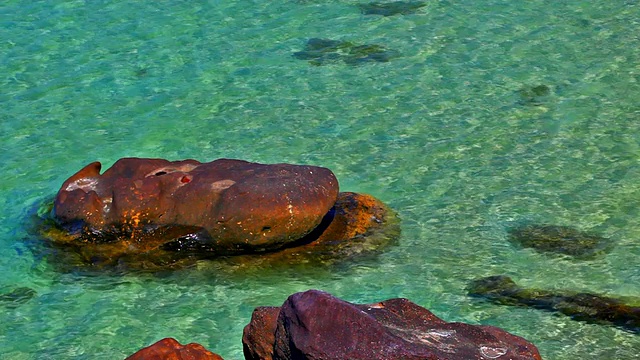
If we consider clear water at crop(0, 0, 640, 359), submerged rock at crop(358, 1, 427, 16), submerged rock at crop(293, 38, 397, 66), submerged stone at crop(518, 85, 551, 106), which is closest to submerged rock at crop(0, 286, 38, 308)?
clear water at crop(0, 0, 640, 359)

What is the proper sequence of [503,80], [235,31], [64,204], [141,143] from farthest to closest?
[235,31]
[503,80]
[141,143]
[64,204]

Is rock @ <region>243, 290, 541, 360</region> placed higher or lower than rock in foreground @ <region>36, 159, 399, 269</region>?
higher

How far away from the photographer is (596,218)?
8258 mm

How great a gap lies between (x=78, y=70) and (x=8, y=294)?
4669mm

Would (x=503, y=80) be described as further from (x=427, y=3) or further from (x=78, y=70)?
(x=78, y=70)

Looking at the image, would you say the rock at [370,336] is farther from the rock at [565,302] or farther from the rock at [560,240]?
the rock at [560,240]

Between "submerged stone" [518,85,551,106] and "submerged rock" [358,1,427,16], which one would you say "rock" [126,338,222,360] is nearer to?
"submerged stone" [518,85,551,106]

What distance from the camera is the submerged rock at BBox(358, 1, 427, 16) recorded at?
12984 mm

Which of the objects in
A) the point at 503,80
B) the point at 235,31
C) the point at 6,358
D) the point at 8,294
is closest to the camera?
the point at 6,358

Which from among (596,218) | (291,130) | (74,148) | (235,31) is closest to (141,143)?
(74,148)

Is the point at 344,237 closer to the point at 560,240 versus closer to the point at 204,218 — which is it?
the point at 204,218

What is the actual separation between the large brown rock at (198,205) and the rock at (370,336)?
83.3 inches

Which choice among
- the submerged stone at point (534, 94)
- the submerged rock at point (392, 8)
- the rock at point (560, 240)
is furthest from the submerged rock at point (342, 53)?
the rock at point (560, 240)

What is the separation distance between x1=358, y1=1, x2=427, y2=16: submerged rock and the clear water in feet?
0.58
